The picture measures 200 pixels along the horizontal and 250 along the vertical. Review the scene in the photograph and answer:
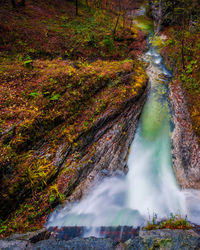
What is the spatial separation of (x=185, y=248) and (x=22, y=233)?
4.43 metres

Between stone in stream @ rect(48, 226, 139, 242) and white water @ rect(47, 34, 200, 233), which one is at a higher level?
white water @ rect(47, 34, 200, 233)

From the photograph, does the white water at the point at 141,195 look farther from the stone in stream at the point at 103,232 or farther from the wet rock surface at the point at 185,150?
the wet rock surface at the point at 185,150

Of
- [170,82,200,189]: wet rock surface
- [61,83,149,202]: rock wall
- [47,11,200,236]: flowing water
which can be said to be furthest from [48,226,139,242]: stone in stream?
[170,82,200,189]: wet rock surface

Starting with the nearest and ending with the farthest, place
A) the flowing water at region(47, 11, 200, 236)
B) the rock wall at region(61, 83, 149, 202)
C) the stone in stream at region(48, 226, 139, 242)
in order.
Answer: the stone in stream at region(48, 226, 139, 242), the flowing water at region(47, 11, 200, 236), the rock wall at region(61, 83, 149, 202)

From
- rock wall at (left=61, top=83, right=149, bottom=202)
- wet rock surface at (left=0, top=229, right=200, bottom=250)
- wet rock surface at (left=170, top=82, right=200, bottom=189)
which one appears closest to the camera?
wet rock surface at (left=0, top=229, right=200, bottom=250)

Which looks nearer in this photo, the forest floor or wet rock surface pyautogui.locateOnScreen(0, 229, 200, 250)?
wet rock surface pyautogui.locateOnScreen(0, 229, 200, 250)

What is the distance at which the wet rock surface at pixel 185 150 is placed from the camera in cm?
639

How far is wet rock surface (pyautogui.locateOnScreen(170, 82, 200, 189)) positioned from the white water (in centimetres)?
34

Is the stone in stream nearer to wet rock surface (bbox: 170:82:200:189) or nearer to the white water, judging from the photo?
the white water

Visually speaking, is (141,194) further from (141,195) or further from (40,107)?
(40,107)

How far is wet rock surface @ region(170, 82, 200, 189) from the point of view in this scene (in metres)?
6.39

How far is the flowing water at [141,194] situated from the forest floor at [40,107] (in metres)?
1.15

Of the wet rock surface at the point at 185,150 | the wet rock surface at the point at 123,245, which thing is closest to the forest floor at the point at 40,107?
the wet rock surface at the point at 123,245

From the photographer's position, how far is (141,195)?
6312 mm
